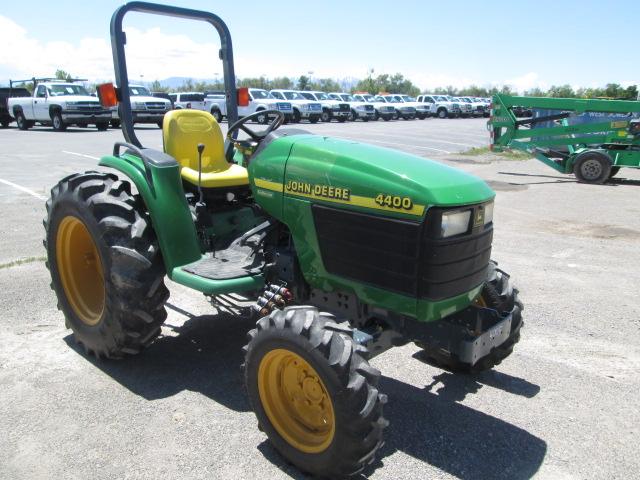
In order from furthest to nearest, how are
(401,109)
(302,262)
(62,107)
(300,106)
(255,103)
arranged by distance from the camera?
(401,109) < (300,106) < (255,103) < (62,107) < (302,262)

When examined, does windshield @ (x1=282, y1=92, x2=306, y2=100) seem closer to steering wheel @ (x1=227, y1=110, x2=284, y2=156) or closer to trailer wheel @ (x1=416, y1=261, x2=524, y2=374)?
steering wheel @ (x1=227, y1=110, x2=284, y2=156)

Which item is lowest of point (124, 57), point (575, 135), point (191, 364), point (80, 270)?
point (191, 364)

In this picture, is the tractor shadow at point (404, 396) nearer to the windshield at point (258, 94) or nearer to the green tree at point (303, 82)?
the windshield at point (258, 94)

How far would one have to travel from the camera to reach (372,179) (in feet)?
9.27

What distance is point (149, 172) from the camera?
370 cm

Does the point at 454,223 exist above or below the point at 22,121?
above

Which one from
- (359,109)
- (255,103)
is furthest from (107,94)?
(359,109)

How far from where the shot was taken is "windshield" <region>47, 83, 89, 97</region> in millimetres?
21312

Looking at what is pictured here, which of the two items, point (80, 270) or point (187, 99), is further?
point (187, 99)

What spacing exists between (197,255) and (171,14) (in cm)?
185

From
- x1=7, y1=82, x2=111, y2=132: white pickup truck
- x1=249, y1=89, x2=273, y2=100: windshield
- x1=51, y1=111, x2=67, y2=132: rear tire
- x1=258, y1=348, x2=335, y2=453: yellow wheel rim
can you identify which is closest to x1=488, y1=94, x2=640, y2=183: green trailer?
x1=258, y1=348, x2=335, y2=453: yellow wheel rim

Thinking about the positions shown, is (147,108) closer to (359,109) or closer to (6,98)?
(6,98)

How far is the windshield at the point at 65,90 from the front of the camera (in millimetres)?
21312

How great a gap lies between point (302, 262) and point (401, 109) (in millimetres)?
34502
